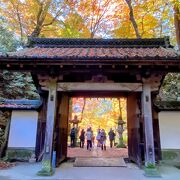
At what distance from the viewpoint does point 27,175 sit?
5238 millimetres

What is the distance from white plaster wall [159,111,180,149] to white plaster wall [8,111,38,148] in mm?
4946

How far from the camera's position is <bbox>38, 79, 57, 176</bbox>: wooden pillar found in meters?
5.42

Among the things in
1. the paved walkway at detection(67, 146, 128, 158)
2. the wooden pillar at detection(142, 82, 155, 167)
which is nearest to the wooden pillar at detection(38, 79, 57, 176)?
the wooden pillar at detection(142, 82, 155, 167)

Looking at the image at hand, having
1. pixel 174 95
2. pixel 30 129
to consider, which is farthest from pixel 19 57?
pixel 174 95

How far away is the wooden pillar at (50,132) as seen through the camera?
5.42m

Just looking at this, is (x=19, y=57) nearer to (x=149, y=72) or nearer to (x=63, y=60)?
(x=63, y=60)

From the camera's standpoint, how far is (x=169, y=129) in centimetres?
747

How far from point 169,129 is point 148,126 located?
7.38 feet

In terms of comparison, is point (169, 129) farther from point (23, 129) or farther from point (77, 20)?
point (77, 20)

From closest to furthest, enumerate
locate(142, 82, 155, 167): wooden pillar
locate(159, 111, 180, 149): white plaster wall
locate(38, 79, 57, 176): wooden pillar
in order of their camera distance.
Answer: locate(38, 79, 57, 176): wooden pillar, locate(142, 82, 155, 167): wooden pillar, locate(159, 111, 180, 149): white plaster wall

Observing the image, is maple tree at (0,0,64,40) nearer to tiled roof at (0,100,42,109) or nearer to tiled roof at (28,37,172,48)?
tiled roof at (28,37,172,48)

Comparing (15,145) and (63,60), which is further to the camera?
(15,145)

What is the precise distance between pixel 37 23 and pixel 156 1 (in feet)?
32.1

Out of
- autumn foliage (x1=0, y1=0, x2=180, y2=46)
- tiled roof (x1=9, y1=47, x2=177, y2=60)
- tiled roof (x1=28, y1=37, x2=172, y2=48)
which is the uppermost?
autumn foliage (x1=0, y1=0, x2=180, y2=46)
